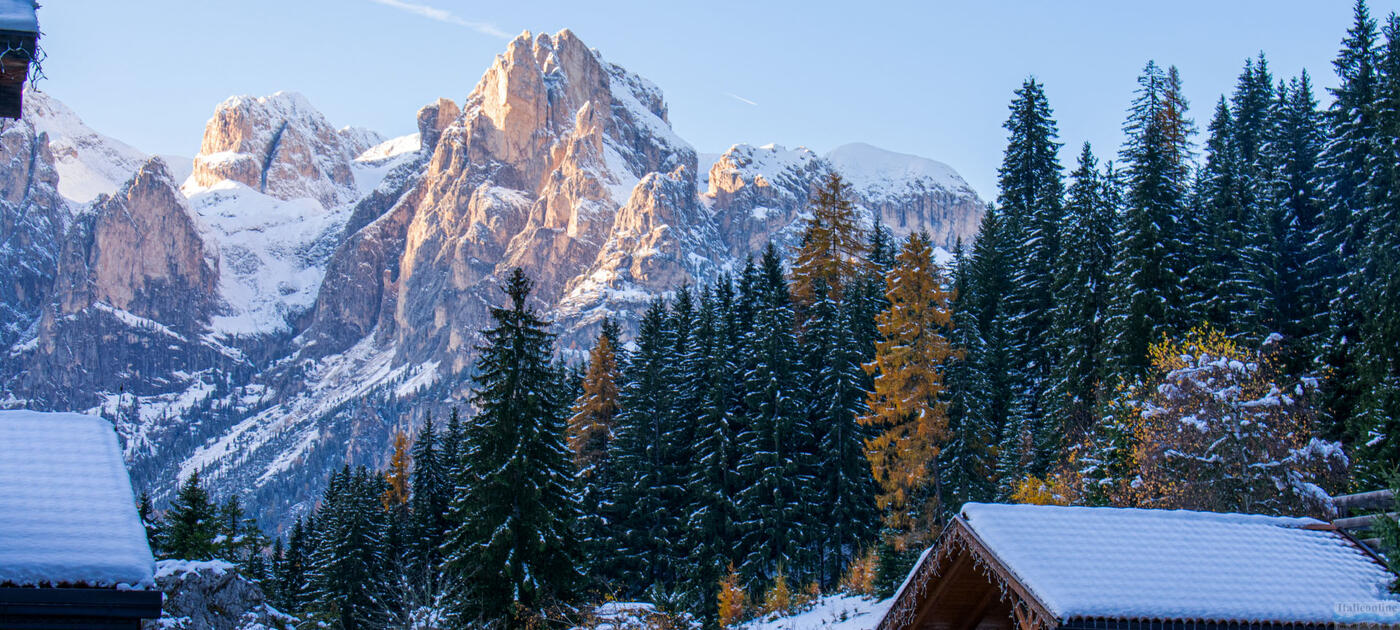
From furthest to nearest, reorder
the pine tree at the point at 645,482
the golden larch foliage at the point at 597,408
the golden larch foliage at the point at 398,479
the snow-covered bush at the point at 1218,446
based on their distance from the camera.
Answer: the golden larch foliage at the point at 398,479
the golden larch foliage at the point at 597,408
the pine tree at the point at 645,482
the snow-covered bush at the point at 1218,446

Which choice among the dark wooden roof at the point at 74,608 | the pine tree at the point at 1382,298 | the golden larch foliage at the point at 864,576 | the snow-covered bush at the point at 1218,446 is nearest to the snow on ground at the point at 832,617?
the golden larch foliage at the point at 864,576

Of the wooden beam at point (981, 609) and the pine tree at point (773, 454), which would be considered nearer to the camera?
the wooden beam at point (981, 609)

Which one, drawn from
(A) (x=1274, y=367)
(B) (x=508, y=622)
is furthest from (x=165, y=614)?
(A) (x=1274, y=367)

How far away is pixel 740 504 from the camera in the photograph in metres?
46.6

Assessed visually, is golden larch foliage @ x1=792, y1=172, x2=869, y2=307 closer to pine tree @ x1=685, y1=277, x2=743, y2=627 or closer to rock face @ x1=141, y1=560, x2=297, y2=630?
pine tree @ x1=685, y1=277, x2=743, y2=627

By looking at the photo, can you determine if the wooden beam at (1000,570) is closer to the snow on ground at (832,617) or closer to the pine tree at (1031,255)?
the snow on ground at (832,617)

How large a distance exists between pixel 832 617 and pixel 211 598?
19.0 metres

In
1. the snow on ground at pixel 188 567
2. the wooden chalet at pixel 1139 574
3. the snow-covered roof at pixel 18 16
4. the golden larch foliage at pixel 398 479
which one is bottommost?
the golden larch foliage at pixel 398 479

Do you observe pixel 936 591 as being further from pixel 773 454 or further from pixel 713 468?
pixel 713 468

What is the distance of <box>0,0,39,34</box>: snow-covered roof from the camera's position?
310 inches

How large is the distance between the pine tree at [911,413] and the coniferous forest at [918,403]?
0.37 ft

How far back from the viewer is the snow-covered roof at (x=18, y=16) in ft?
25.8

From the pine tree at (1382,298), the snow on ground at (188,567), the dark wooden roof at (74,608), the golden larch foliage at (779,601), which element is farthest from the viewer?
the golden larch foliage at (779,601)

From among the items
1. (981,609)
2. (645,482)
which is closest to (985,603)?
(981,609)
